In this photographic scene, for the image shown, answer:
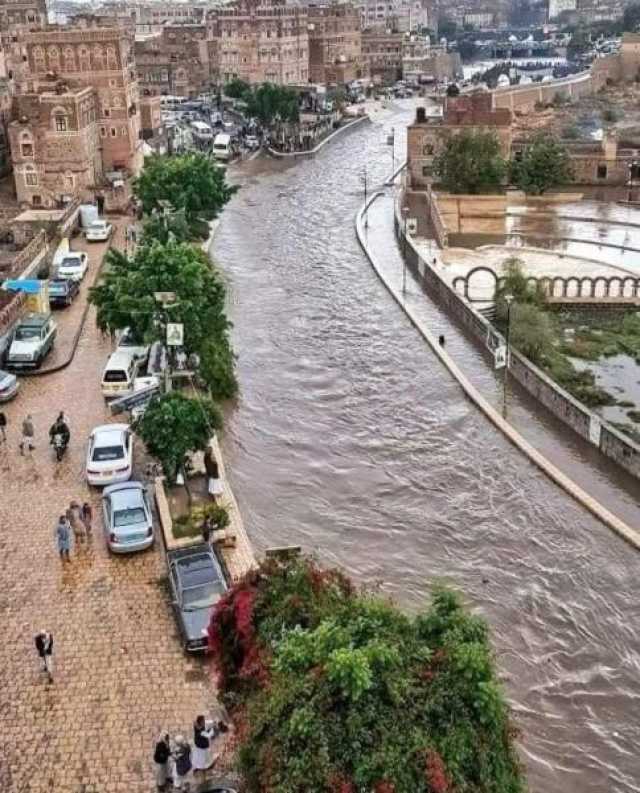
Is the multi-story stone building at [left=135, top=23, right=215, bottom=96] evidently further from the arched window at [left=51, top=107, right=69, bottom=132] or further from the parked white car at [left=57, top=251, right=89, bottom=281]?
the parked white car at [left=57, top=251, right=89, bottom=281]

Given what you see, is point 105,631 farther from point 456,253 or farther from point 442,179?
point 442,179

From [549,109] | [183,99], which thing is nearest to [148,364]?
[183,99]

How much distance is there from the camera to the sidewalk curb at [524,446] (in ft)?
75.8

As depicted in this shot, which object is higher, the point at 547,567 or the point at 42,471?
the point at 42,471

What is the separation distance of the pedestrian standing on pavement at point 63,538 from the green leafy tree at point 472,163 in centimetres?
4396

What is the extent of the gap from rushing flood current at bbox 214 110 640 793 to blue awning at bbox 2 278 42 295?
7.29 metres

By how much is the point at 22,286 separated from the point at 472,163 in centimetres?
3318

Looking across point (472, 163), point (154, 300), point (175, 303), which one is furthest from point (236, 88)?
point (175, 303)

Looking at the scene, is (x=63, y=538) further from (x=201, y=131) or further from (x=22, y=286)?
(x=201, y=131)

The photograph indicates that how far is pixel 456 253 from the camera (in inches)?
1951

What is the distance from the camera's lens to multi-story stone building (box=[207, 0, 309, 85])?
361ft

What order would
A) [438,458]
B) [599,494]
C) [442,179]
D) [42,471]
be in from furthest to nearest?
→ 1. [442,179]
2. [438,458]
3. [599,494]
4. [42,471]

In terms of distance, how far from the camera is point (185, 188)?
47281 millimetres

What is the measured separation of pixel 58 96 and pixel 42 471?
1274 inches
